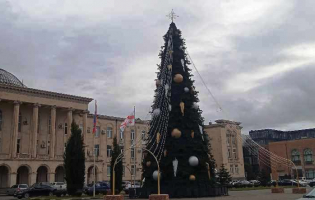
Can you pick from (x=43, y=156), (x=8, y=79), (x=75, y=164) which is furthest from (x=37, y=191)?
(x=8, y=79)

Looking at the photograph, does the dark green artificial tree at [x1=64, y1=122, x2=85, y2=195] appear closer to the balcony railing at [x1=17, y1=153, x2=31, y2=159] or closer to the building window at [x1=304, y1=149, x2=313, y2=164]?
the balcony railing at [x1=17, y1=153, x2=31, y2=159]

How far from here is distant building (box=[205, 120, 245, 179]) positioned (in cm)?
8012

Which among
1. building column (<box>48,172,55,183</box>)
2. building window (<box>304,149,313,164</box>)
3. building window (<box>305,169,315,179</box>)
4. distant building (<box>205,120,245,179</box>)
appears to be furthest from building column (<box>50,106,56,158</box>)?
building window (<box>305,169,315,179</box>)

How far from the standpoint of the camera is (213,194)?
2578cm

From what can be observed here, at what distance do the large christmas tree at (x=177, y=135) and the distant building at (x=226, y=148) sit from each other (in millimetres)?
51396

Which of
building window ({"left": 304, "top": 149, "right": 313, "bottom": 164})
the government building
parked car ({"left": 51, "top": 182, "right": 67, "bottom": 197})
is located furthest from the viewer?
building window ({"left": 304, "top": 149, "right": 313, "bottom": 164})

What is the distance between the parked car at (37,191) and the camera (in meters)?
37.3

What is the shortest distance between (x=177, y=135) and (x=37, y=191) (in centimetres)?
2047

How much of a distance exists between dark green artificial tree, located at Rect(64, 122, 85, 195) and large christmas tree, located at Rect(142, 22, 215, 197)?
10373 millimetres

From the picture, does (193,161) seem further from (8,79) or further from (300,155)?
(300,155)

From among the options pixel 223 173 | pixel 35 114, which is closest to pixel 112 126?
pixel 35 114

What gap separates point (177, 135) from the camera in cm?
2617

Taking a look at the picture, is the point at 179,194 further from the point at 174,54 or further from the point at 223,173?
the point at 223,173

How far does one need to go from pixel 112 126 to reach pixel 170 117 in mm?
39976
